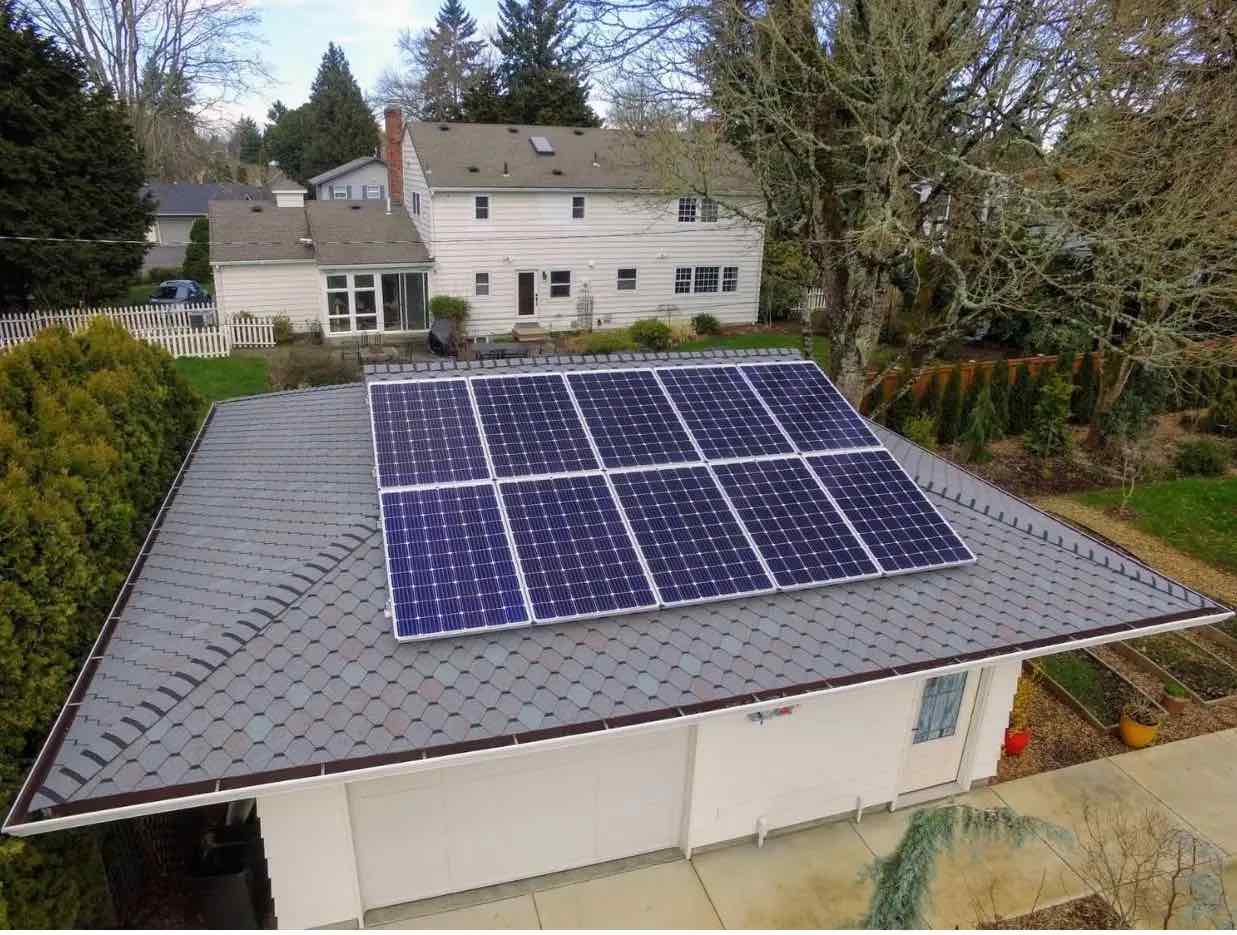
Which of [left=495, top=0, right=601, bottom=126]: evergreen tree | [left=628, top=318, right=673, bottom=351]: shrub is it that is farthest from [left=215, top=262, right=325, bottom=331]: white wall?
[left=495, top=0, right=601, bottom=126]: evergreen tree

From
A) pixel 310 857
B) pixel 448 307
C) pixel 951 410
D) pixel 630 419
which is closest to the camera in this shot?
pixel 310 857

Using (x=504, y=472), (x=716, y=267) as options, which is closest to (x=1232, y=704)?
(x=504, y=472)

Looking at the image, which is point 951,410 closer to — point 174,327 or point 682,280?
point 682,280

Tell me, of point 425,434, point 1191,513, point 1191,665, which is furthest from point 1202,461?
point 425,434

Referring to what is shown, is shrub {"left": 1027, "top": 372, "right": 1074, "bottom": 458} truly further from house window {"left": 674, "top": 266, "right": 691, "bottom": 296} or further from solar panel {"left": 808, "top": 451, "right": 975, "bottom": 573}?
house window {"left": 674, "top": 266, "right": 691, "bottom": 296}

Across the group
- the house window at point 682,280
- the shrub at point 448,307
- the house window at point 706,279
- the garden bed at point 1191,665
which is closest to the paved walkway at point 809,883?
the garden bed at point 1191,665

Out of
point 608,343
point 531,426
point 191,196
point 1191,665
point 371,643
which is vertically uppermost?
point 191,196
